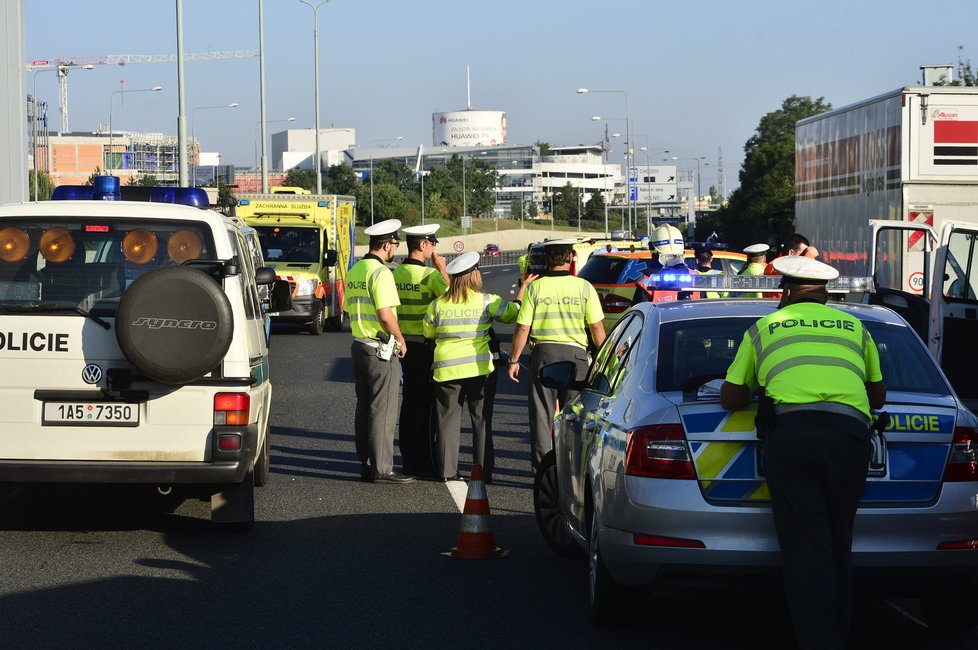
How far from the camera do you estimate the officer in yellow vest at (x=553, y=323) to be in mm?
10336

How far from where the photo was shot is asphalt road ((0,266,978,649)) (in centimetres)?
630

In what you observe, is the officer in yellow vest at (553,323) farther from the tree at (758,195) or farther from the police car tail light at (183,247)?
the tree at (758,195)

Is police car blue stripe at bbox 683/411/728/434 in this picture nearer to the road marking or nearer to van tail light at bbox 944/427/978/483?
van tail light at bbox 944/427/978/483

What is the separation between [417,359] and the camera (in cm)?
1134

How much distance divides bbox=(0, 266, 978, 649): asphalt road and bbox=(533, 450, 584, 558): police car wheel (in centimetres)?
12

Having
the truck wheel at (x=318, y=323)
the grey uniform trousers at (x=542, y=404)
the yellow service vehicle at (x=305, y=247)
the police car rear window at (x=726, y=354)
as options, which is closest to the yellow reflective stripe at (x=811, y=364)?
the police car rear window at (x=726, y=354)

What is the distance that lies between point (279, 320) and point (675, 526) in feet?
78.2

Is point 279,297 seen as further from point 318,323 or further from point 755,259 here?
point 318,323

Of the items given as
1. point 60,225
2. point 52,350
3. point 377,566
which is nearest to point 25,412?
point 52,350

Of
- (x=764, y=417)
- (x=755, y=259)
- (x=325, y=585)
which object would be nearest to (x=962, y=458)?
(x=764, y=417)

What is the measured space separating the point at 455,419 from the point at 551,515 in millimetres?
2417

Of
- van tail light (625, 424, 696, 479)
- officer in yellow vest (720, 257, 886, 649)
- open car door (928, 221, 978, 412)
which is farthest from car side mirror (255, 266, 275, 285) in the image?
open car door (928, 221, 978, 412)

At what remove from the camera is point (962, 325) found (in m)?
12.7

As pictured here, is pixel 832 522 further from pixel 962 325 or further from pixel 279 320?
pixel 279 320
